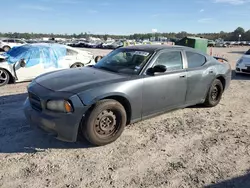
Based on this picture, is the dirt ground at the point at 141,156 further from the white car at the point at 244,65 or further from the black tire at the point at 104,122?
the white car at the point at 244,65

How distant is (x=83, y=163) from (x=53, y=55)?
19.9 feet

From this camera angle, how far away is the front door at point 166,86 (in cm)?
398

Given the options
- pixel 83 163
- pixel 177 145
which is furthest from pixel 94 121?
pixel 177 145

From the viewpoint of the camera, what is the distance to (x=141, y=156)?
10.8 ft

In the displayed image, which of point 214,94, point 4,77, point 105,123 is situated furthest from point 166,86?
point 4,77

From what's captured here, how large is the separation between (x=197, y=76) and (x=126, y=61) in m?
1.58

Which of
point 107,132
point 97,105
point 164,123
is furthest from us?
point 164,123

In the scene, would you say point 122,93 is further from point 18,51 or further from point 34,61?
point 18,51

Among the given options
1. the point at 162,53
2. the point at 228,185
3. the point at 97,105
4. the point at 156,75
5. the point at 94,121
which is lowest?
the point at 228,185

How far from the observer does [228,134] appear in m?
4.11

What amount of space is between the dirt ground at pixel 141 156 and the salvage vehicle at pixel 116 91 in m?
0.32

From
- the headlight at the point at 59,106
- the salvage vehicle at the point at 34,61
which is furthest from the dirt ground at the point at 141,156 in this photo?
the salvage vehicle at the point at 34,61

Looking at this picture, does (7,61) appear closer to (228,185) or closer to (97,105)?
(97,105)

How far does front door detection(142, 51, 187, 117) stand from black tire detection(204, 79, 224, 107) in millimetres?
1018
